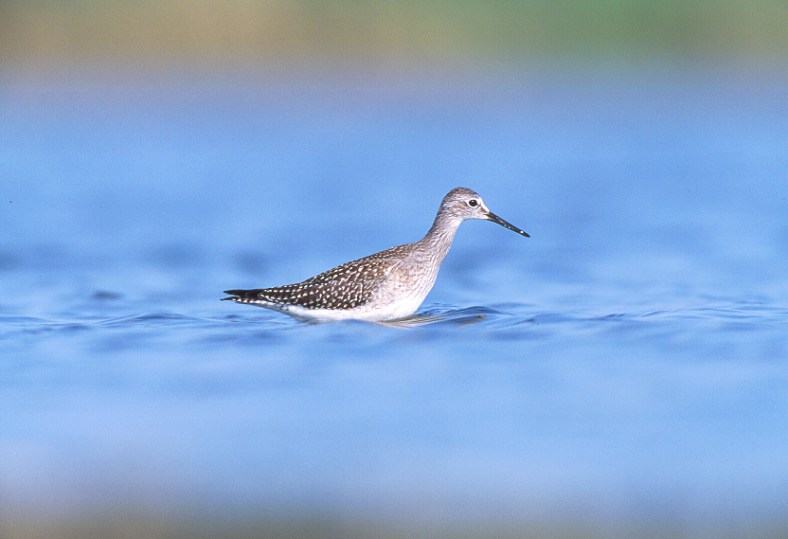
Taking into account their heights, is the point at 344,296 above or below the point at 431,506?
above

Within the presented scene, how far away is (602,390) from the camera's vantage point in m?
8.14

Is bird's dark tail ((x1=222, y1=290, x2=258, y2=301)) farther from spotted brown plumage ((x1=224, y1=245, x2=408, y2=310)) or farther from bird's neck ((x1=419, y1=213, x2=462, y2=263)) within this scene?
bird's neck ((x1=419, y1=213, x2=462, y2=263))

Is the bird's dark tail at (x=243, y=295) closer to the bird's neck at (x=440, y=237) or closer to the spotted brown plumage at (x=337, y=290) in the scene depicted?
the spotted brown plumage at (x=337, y=290)

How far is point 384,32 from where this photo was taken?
2627 cm

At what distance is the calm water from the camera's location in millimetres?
6426

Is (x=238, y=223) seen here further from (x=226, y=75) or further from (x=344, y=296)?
(x=226, y=75)

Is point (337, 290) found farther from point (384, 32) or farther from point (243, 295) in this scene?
point (384, 32)

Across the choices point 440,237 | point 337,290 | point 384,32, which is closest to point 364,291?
point 337,290

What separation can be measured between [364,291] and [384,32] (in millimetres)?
16688

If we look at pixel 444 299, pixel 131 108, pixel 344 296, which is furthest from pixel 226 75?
pixel 344 296

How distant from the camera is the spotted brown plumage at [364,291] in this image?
10281 mm

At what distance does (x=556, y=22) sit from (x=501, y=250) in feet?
43.8

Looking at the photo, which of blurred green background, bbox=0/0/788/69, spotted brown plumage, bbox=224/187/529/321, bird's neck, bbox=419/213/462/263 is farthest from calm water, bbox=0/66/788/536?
blurred green background, bbox=0/0/788/69

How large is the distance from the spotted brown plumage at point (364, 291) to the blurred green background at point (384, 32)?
49.6ft
